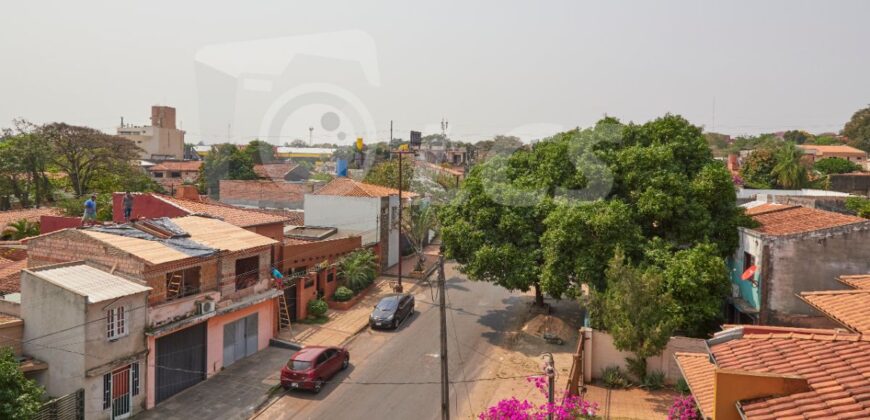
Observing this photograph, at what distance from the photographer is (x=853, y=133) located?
9219cm

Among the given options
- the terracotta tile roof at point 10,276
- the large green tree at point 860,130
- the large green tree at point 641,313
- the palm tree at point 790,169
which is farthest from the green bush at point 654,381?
the large green tree at point 860,130

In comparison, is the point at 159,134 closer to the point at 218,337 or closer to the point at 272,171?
the point at 272,171

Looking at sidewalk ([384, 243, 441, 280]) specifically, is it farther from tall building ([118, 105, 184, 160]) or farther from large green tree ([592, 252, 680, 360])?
tall building ([118, 105, 184, 160])

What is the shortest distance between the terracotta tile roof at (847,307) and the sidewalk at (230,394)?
588 inches

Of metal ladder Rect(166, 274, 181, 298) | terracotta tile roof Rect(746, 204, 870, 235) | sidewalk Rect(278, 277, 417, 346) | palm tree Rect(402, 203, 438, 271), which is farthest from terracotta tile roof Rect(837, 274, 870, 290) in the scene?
palm tree Rect(402, 203, 438, 271)

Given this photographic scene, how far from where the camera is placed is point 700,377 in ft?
36.8

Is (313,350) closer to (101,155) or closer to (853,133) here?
(101,155)

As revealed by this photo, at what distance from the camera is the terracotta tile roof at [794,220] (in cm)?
A: 2120

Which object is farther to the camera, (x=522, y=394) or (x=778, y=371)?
(x=522, y=394)

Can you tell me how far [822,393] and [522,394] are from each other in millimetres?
12322

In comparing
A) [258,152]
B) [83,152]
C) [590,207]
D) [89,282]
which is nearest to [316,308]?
[89,282]

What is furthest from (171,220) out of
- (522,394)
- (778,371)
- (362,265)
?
(778,371)

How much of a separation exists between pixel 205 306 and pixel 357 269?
36.3ft

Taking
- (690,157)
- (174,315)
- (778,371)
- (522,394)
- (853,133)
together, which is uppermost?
(853,133)
